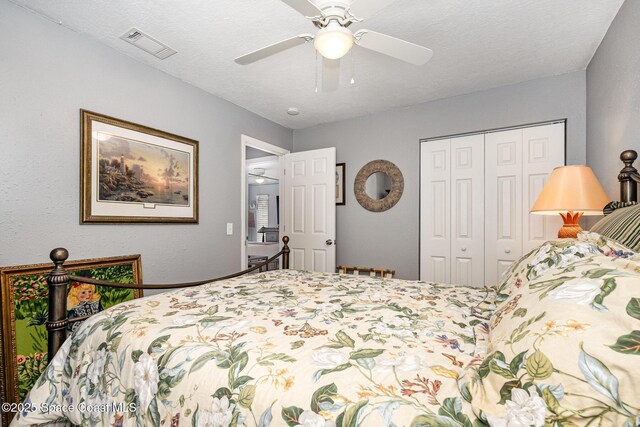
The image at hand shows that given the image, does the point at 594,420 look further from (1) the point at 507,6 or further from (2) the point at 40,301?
(2) the point at 40,301

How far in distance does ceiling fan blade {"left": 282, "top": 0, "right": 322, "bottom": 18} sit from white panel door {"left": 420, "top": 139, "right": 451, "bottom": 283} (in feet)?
7.45

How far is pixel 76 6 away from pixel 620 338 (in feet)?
9.36

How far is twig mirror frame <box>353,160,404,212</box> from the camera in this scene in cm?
359

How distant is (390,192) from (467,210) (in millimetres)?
856

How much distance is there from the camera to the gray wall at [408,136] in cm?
276

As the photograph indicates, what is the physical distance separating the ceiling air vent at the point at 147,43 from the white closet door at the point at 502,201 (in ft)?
9.84

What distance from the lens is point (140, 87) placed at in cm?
251

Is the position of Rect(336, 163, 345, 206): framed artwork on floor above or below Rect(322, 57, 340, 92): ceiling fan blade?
below

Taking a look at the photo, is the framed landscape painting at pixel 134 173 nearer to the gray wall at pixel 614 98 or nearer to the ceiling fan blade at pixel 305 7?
the ceiling fan blade at pixel 305 7

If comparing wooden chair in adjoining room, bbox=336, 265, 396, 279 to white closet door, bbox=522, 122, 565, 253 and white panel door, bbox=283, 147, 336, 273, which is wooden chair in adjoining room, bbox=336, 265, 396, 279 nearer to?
white panel door, bbox=283, 147, 336, 273

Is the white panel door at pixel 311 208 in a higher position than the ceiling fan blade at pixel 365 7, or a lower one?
lower

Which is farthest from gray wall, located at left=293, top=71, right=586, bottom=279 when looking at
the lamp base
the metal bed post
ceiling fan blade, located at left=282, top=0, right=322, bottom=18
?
the metal bed post

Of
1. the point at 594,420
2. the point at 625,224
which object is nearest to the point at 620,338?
the point at 594,420

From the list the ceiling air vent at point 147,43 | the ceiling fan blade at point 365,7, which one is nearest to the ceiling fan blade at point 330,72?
the ceiling fan blade at point 365,7
